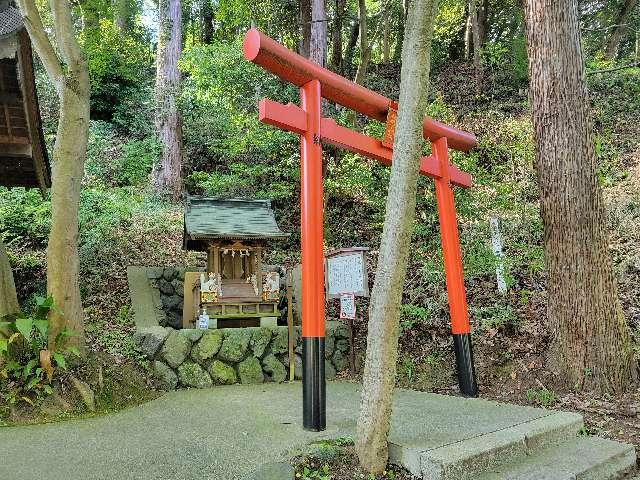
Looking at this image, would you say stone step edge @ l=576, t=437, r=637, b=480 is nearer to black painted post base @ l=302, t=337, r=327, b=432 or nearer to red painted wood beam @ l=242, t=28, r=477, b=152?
black painted post base @ l=302, t=337, r=327, b=432

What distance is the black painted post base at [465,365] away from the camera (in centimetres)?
507

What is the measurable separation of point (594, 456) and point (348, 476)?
1.90 meters

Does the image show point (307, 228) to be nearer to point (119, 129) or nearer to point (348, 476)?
point (348, 476)

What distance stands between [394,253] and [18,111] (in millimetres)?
5151

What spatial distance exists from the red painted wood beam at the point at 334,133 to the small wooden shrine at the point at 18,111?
9.08 ft

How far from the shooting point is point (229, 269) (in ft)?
22.6

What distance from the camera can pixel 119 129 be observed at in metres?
16.1

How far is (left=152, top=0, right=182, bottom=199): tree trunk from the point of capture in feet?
43.1

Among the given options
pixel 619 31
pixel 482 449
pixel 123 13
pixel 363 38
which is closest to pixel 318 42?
pixel 363 38

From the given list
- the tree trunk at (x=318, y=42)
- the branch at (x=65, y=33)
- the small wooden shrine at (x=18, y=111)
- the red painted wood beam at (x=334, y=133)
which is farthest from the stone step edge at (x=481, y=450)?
the tree trunk at (x=318, y=42)

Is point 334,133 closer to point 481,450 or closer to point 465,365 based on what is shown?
point 465,365

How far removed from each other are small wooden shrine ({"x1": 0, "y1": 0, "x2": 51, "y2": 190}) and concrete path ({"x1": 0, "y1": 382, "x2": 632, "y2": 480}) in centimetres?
357

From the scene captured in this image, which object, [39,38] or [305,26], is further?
[305,26]

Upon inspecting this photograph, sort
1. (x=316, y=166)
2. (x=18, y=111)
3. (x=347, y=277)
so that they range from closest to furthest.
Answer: (x=316, y=166)
(x=18, y=111)
(x=347, y=277)
